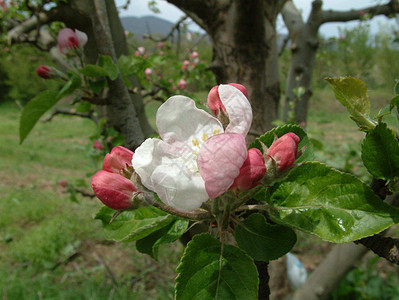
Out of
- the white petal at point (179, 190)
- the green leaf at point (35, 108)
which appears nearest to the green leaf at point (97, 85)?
the green leaf at point (35, 108)

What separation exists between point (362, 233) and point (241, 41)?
141 cm

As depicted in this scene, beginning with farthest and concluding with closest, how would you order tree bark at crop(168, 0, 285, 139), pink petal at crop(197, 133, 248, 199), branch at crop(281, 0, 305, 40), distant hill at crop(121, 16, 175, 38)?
1. distant hill at crop(121, 16, 175, 38)
2. branch at crop(281, 0, 305, 40)
3. tree bark at crop(168, 0, 285, 139)
4. pink petal at crop(197, 133, 248, 199)

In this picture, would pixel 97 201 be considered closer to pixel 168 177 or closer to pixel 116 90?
pixel 116 90

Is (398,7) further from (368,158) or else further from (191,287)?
(191,287)

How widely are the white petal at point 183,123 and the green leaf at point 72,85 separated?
756 millimetres

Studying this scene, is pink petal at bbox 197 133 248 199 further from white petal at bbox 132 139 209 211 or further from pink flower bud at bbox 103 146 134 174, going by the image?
pink flower bud at bbox 103 146 134 174

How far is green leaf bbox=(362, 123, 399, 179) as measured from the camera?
1.61ft

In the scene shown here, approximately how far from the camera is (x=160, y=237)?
2.26 ft

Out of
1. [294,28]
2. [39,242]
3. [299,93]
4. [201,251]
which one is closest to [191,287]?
[201,251]

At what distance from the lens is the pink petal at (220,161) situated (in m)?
0.47

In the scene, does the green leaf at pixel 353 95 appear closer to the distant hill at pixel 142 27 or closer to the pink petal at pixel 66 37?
the pink petal at pixel 66 37

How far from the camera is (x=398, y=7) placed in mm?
2779

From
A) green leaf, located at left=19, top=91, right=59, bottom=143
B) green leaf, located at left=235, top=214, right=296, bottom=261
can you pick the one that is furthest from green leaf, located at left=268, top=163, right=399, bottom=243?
green leaf, located at left=19, top=91, right=59, bottom=143

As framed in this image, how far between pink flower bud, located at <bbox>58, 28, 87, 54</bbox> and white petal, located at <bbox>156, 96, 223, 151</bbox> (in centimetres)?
91
